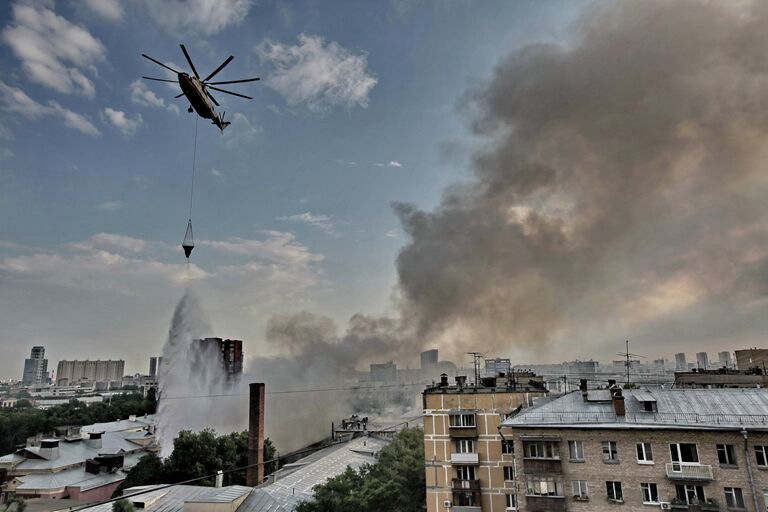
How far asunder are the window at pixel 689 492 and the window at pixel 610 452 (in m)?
2.84

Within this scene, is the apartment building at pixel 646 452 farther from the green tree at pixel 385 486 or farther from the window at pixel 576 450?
the green tree at pixel 385 486

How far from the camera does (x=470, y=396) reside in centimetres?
3394

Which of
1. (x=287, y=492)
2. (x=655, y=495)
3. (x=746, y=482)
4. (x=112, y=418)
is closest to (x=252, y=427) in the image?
(x=287, y=492)

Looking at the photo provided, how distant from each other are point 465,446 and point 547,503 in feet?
25.8

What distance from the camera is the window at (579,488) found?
2539cm

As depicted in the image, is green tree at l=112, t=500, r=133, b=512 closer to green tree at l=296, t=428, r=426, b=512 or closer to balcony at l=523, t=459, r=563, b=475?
green tree at l=296, t=428, r=426, b=512

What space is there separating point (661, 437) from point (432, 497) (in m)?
15.4

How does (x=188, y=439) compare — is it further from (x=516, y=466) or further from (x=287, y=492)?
(x=516, y=466)

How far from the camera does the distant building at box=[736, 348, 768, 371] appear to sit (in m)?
68.5

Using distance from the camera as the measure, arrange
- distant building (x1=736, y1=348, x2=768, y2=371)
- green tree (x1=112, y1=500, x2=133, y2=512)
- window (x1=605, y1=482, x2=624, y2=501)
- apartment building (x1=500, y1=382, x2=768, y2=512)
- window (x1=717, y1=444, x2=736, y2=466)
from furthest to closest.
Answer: distant building (x1=736, y1=348, x2=768, y2=371) → green tree (x1=112, y1=500, x2=133, y2=512) → window (x1=605, y1=482, x2=624, y2=501) → window (x1=717, y1=444, x2=736, y2=466) → apartment building (x1=500, y1=382, x2=768, y2=512)

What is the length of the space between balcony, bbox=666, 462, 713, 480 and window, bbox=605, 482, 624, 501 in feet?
8.03

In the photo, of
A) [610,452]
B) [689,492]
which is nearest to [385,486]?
[610,452]

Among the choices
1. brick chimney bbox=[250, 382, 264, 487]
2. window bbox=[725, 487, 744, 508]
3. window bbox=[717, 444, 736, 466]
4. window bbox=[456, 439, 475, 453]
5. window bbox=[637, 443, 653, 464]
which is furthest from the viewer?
brick chimney bbox=[250, 382, 264, 487]

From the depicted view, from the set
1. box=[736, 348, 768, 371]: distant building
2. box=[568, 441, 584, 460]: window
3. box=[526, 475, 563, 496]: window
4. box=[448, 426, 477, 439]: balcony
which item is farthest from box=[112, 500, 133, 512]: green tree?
box=[736, 348, 768, 371]: distant building
